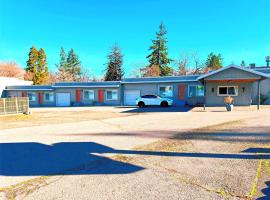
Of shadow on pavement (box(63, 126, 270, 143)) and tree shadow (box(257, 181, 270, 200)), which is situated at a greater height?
shadow on pavement (box(63, 126, 270, 143))

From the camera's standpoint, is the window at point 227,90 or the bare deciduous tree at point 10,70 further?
the bare deciduous tree at point 10,70

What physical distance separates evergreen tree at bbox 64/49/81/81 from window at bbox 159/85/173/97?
4631cm

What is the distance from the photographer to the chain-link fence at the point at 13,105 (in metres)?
18.1

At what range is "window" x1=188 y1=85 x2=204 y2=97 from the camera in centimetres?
→ 2591

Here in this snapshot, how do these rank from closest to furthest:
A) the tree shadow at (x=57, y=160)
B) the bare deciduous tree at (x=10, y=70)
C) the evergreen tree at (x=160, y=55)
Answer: the tree shadow at (x=57, y=160) < the evergreen tree at (x=160, y=55) < the bare deciduous tree at (x=10, y=70)

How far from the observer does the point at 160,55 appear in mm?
54594

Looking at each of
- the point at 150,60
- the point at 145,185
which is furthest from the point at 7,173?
the point at 150,60

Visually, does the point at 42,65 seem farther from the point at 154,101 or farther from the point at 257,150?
the point at 257,150

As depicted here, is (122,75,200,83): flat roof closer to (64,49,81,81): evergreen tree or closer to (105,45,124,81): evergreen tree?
(105,45,124,81): evergreen tree

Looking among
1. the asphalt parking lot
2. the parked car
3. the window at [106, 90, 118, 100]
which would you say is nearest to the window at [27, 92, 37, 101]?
the window at [106, 90, 118, 100]

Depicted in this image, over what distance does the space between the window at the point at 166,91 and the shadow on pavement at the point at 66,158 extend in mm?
20591

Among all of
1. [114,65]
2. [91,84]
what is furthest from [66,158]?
[114,65]

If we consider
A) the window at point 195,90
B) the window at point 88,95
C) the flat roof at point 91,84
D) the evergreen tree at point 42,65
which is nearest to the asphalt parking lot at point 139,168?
the window at point 195,90

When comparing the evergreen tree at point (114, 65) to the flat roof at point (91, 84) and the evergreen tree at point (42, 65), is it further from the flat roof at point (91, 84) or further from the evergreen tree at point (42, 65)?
the flat roof at point (91, 84)
